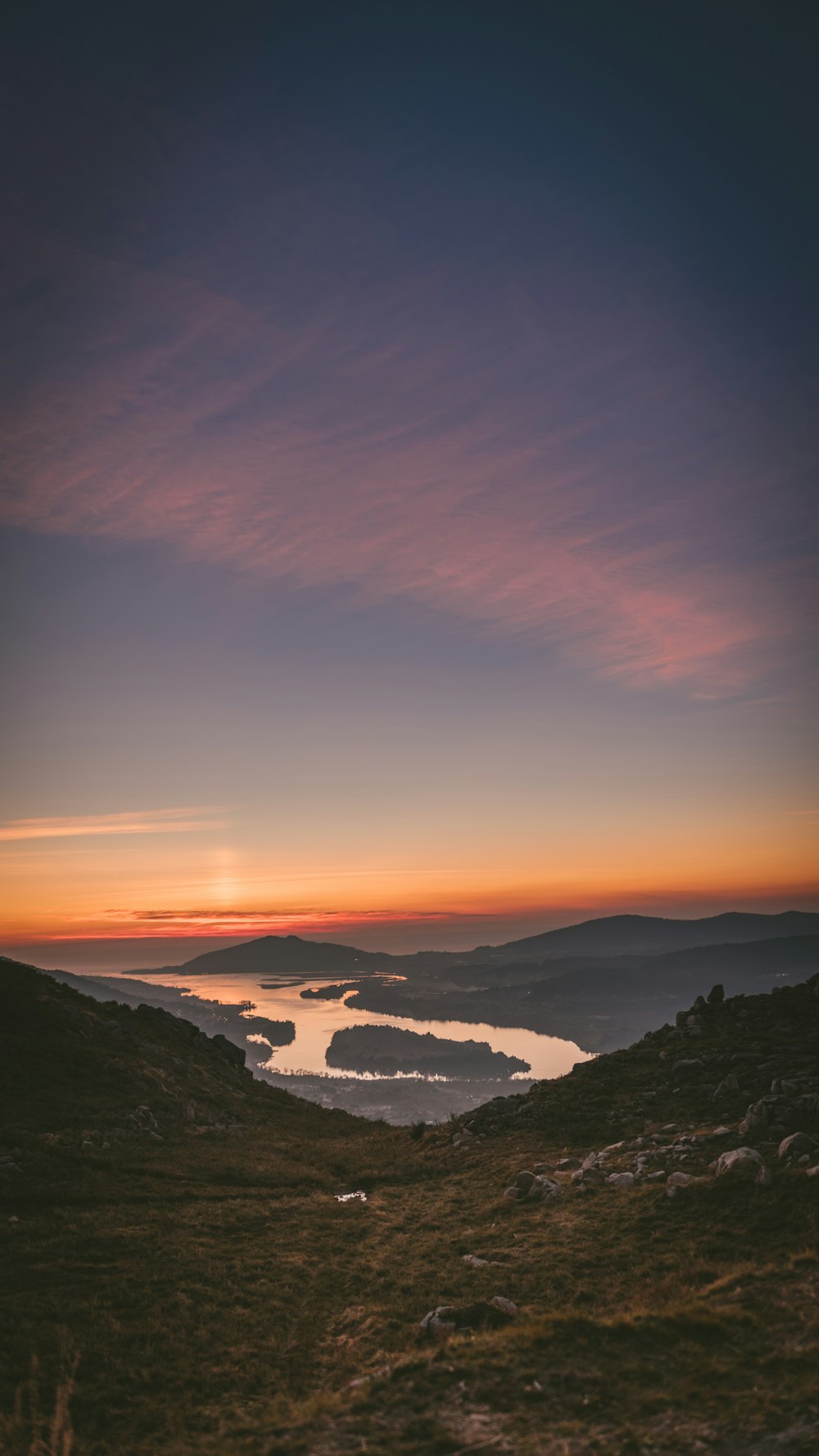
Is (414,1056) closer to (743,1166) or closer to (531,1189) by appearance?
(531,1189)

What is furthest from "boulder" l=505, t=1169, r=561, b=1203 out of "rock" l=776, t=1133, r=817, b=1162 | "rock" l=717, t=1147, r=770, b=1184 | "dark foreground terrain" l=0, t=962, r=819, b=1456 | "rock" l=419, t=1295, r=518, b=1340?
"rock" l=419, t=1295, r=518, b=1340

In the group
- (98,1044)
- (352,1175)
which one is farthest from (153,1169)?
(98,1044)

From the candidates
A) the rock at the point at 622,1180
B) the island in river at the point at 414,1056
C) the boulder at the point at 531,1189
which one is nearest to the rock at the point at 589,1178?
the rock at the point at 622,1180

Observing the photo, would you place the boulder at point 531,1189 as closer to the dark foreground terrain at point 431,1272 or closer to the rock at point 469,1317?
the dark foreground terrain at point 431,1272

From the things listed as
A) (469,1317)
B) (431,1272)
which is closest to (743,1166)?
(431,1272)

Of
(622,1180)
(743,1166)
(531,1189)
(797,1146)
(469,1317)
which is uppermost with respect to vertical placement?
(797,1146)

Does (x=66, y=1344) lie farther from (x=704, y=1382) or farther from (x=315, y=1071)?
(x=315, y=1071)

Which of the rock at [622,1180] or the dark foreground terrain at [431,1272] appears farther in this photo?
the rock at [622,1180]
